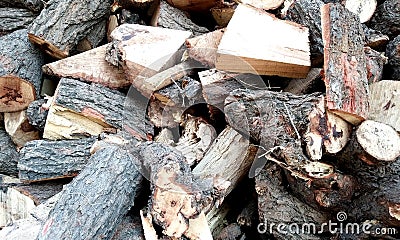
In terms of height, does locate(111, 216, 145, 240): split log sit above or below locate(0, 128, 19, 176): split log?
above

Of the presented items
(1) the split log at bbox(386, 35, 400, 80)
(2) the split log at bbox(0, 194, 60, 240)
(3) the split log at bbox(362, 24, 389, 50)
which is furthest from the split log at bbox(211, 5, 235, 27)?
(2) the split log at bbox(0, 194, 60, 240)

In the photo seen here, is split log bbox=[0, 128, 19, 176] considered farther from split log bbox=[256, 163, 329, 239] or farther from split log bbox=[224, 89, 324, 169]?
split log bbox=[256, 163, 329, 239]

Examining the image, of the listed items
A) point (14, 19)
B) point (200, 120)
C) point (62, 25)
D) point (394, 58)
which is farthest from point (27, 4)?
point (394, 58)

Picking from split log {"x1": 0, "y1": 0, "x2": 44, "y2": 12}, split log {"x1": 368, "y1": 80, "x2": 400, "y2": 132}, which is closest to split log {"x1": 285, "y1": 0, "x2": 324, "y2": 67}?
split log {"x1": 368, "y1": 80, "x2": 400, "y2": 132}

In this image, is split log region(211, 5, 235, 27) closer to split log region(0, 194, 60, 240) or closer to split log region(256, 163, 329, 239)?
split log region(256, 163, 329, 239)

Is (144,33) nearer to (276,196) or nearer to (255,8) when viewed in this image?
(255,8)

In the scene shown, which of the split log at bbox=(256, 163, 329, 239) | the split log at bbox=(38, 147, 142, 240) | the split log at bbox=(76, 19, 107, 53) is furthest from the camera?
the split log at bbox=(76, 19, 107, 53)

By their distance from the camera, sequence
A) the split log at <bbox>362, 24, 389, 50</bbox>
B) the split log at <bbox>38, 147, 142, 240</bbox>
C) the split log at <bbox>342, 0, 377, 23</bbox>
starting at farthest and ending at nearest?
1. the split log at <bbox>342, 0, 377, 23</bbox>
2. the split log at <bbox>362, 24, 389, 50</bbox>
3. the split log at <bbox>38, 147, 142, 240</bbox>
